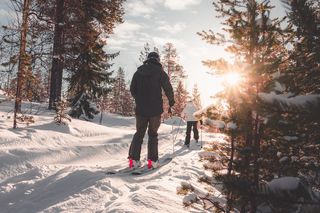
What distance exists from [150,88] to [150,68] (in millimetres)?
416

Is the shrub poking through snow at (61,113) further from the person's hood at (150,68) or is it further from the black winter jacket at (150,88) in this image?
the person's hood at (150,68)

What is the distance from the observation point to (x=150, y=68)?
6922 millimetres

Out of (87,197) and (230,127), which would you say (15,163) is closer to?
(87,197)

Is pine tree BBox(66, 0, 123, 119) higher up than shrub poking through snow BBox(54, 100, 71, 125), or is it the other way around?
pine tree BBox(66, 0, 123, 119)

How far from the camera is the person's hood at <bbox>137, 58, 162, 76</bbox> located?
690 centimetres

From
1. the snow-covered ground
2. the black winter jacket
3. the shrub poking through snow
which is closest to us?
the snow-covered ground

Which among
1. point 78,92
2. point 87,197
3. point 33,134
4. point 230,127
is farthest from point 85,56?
point 230,127

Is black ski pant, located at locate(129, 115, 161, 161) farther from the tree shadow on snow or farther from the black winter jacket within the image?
the tree shadow on snow

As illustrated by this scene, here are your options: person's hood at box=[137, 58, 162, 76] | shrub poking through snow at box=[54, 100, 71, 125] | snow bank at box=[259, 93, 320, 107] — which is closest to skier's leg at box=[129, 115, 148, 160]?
person's hood at box=[137, 58, 162, 76]

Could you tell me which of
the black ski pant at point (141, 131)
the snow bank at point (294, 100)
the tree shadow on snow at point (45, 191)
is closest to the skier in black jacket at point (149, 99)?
the black ski pant at point (141, 131)

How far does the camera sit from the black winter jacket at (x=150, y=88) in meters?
6.82

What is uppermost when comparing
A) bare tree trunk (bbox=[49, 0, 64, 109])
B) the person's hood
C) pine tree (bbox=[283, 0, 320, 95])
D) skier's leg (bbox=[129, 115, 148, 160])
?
bare tree trunk (bbox=[49, 0, 64, 109])

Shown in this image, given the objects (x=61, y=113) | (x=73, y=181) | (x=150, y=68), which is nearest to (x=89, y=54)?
(x=61, y=113)

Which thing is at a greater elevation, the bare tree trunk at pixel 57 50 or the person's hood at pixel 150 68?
the bare tree trunk at pixel 57 50
